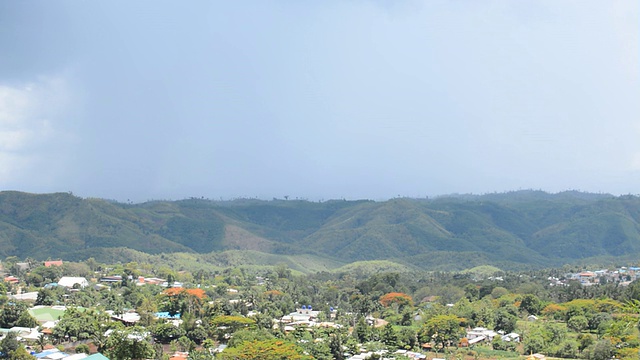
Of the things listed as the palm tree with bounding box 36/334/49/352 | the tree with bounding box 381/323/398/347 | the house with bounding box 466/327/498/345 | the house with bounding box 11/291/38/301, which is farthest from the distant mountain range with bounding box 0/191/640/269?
the house with bounding box 466/327/498/345

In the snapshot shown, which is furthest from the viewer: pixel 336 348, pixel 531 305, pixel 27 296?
pixel 27 296

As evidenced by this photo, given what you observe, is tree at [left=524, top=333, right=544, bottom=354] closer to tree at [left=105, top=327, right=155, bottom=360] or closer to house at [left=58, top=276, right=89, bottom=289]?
tree at [left=105, top=327, right=155, bottom=360]

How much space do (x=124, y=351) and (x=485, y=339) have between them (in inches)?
747

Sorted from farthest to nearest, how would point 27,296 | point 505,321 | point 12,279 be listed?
1. point 12,279
2. point 27,296
3. point 505,321

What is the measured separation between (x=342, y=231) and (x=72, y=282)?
67.1 metres

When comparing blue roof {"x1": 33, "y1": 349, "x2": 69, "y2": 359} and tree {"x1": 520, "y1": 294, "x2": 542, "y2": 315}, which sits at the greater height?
tree {"x1": 520, "y1": 294, "x2": 542, "y2": 315}

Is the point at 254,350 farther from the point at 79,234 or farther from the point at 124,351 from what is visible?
the point at 79,234

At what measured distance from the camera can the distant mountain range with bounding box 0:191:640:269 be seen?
293 ft

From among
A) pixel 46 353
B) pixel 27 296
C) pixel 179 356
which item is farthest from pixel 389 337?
pixel 27 296

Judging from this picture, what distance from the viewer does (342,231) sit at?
4520 inches

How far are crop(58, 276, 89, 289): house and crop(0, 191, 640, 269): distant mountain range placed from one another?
2186 cm

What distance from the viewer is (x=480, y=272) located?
7550 centimetres

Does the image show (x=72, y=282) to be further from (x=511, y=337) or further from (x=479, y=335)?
(x=511, y=337)

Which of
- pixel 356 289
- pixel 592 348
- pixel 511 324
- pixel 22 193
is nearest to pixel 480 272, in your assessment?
pixel 356 289
